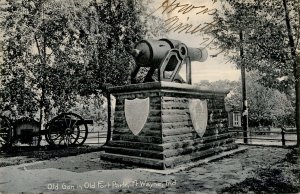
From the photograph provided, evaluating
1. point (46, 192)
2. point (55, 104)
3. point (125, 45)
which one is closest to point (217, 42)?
point (125, 45)

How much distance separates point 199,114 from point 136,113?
234 cm

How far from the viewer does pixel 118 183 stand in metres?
7.28

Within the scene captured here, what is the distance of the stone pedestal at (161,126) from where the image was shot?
29.9 ft

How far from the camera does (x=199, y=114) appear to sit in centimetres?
1071

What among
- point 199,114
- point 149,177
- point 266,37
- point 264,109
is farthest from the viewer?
point 264,109

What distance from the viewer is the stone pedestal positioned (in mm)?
9117

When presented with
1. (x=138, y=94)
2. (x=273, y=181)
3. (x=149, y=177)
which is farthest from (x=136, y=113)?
(x=273, y=181)

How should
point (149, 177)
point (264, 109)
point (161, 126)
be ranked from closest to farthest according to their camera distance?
point (149, 177) < point (161, 126) < point (264, 109)

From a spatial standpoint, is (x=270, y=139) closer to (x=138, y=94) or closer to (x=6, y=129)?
(x=138, y=94)

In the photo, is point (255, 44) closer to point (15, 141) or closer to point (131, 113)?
point (131, 113)

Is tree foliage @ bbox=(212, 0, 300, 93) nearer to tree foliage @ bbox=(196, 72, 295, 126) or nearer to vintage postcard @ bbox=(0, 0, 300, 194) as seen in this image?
vintage postcard @ bbox=(0, 0, 300, 194)

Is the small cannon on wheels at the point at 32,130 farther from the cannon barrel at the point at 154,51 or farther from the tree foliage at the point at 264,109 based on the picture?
the tree foliage at the point at 264,109

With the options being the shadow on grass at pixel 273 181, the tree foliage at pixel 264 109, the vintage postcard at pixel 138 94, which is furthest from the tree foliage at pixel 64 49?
the tree foliage at pixel 264 109

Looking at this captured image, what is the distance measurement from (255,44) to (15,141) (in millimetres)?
11815
